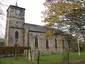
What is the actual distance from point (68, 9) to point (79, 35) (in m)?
3.55

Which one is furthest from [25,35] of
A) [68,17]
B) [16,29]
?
[68,17]

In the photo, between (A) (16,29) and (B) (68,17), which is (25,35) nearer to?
(A) (16,29)

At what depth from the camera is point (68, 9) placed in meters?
18.0

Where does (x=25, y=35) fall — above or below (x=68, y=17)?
below

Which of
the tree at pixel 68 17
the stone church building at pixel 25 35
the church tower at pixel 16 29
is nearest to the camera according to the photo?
the tree at pixel 68 17

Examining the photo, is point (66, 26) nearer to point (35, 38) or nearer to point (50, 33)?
point (50, 33)

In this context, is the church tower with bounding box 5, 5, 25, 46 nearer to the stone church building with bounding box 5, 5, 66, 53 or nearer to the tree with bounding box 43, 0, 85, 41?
the stone church building with bounding box 5, 5, 66, 53

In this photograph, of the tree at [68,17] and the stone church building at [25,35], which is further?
the stone church building at [25,35]

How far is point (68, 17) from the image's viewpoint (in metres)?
18.5

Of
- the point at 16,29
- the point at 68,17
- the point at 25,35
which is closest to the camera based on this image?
the point at 68,17

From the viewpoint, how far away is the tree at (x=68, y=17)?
17.7 meters

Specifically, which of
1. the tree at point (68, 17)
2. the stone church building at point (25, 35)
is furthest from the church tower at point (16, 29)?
the tree at point (68, 17)

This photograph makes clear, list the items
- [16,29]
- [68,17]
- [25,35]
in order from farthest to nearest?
[25,35], [16,29], [68,17]

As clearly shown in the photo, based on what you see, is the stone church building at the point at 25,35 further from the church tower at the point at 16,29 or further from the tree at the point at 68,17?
the tree at the point at 68,17
